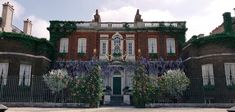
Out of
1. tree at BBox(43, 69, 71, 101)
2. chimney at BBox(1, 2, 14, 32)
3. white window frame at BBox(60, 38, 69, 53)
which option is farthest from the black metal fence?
chimney at BBox(1, 2, 14, 32)

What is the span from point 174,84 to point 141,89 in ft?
11.6

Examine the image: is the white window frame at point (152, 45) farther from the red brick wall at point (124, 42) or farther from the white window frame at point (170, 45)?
the white window frame at point (170, 45)

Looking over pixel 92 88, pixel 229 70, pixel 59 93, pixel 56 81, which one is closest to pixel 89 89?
pixel 92 88

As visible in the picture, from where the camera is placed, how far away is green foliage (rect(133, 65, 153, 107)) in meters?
18.0

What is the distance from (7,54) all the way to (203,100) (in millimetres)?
19293

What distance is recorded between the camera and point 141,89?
1817cm

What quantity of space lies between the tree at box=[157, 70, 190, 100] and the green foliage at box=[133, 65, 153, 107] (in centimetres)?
159

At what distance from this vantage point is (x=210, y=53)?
2431 centimetres

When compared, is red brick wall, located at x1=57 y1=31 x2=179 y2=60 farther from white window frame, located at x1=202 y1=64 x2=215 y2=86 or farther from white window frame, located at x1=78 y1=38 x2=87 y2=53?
white window frame, located at x1=202 y1=64 x2=215 y2=86

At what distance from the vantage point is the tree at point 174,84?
19.8 m

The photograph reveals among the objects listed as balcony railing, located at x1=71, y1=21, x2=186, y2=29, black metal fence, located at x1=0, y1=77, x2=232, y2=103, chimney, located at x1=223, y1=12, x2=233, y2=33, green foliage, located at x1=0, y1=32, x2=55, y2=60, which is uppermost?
balcony railing, located at x1=71, y1=21, x2=186, y2=29

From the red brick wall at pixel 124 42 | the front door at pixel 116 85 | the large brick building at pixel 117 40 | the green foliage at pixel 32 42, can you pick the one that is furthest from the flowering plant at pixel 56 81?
the front door at pixel 116 85

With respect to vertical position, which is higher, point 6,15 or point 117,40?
point 6,15

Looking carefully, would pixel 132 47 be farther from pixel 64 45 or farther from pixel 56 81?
pixel 56 81
